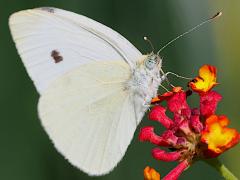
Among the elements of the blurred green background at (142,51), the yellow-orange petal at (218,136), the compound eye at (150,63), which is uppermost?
the yellow-orange petal at (218,136)

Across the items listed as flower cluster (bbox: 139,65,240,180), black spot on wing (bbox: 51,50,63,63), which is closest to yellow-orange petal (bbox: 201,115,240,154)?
flower cluster (bbox: 139,65,240,180)

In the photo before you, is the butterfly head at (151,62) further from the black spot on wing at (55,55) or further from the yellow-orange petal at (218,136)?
the yellow-orange petal at (218,136)

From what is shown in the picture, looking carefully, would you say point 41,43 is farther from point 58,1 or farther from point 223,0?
point 223,0

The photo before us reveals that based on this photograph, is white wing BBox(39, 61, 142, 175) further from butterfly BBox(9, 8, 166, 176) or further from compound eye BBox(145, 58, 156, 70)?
compound eye BBox(145, 58, 156, 70)

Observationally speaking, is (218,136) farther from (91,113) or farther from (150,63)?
(91,113)

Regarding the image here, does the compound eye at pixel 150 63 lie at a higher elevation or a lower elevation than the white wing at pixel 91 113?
higher

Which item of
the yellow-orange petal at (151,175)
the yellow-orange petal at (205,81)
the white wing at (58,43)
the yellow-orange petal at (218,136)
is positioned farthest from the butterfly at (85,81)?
the yellow-orange petal at (218,136)

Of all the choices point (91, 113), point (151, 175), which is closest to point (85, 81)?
point (91, 113)
